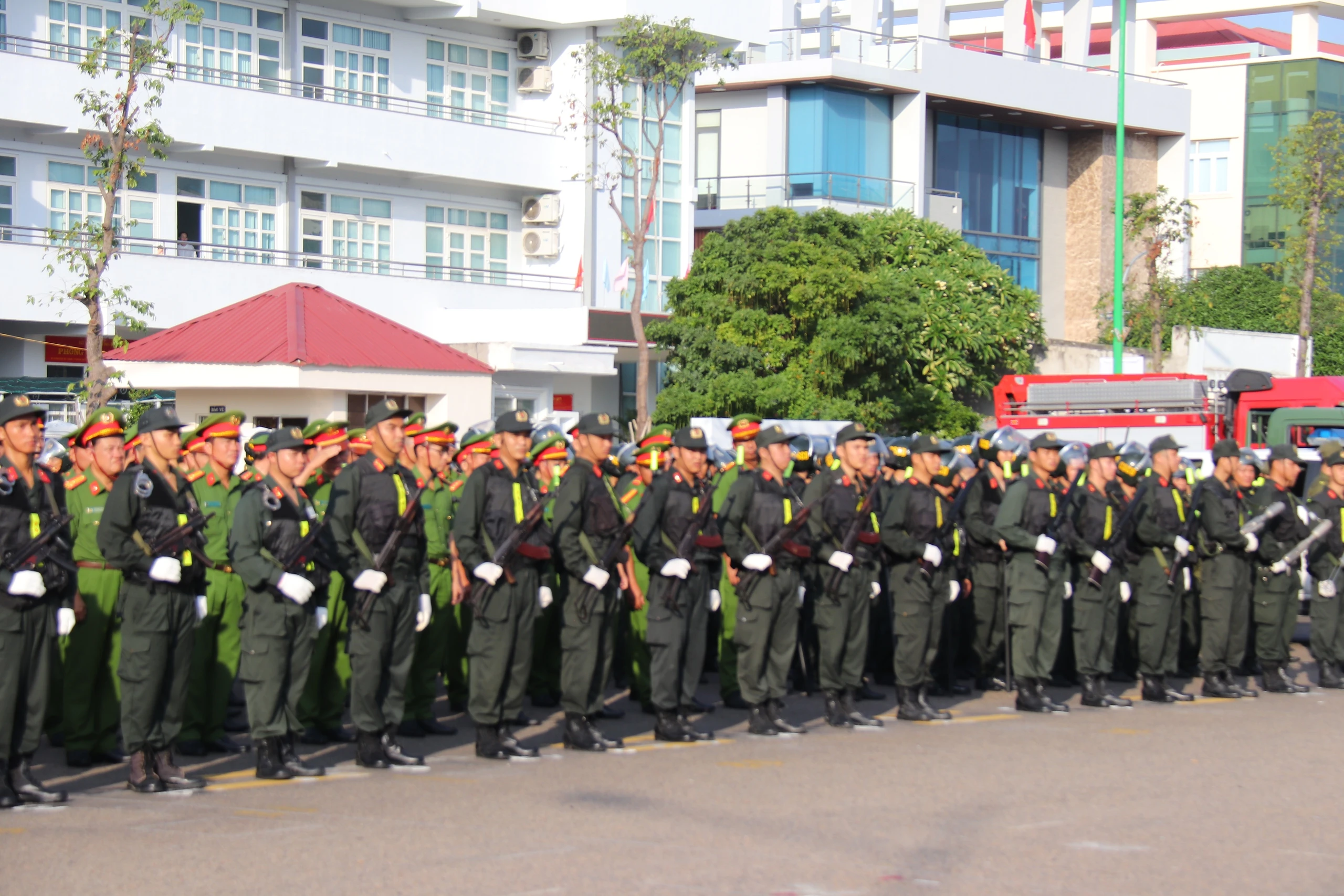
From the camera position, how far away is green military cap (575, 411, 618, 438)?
1013cm

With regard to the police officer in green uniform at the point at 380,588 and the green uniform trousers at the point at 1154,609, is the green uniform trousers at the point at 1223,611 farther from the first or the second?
the police officer in green uniform at the point at 380,588

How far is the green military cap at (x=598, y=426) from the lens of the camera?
10.1m

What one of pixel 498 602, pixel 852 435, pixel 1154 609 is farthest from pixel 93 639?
pixel 1154 609

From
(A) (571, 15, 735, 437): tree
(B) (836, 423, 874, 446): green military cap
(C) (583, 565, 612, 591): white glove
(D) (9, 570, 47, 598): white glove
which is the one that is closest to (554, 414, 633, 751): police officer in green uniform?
(C) (583, 565, 612, 591): white glove

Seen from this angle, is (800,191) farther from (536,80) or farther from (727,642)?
(727,642)

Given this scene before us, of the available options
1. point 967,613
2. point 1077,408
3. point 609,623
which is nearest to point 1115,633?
point 967,613

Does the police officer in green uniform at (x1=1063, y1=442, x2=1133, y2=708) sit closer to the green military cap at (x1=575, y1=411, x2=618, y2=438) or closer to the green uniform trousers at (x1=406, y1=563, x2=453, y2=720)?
the green military cap at (x1=575, y1=411, x2=618, y2=438)

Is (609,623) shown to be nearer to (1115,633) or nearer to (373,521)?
(373,521)

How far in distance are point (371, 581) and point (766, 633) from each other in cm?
266

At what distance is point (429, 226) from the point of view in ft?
112

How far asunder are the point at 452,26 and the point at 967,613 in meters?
24.2

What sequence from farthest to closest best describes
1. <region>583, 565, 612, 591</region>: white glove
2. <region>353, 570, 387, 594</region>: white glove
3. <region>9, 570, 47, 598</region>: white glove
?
<region>583, 565, 612, 591</region>: white glove < <region>353, 570, 387, 594</region>: white glove < <region>9, 570, 47, 598</region>: white glove

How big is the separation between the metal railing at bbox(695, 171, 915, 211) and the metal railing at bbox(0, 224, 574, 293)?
7.47m

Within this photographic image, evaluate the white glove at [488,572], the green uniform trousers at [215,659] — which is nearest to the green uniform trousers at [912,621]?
the white glove at [488,572]
